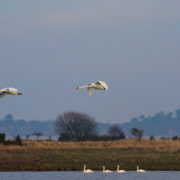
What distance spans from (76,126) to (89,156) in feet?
115

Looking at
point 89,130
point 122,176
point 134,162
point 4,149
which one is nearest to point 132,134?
point 89,130

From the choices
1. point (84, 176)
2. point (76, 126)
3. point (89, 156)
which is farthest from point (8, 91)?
point (76, 126)

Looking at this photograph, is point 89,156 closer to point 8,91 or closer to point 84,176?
point 84,176

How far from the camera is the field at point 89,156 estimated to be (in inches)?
1610

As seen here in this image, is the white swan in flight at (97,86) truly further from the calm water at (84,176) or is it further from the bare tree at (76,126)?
the bare tree at (76,126)

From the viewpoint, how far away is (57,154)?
47.6 m

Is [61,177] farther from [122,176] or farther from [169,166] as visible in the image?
[169,166]

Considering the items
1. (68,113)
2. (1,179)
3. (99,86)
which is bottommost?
(1,179)

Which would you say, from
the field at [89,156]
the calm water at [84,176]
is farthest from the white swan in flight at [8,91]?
the field at [89,156]

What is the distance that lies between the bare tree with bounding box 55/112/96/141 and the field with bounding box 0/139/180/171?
64.1ft

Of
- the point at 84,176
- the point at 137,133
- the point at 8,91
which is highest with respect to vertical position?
the point at 137,133

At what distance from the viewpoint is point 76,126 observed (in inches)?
3209

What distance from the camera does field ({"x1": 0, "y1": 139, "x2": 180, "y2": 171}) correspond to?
40.9 meters

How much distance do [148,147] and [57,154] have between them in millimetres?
10766
